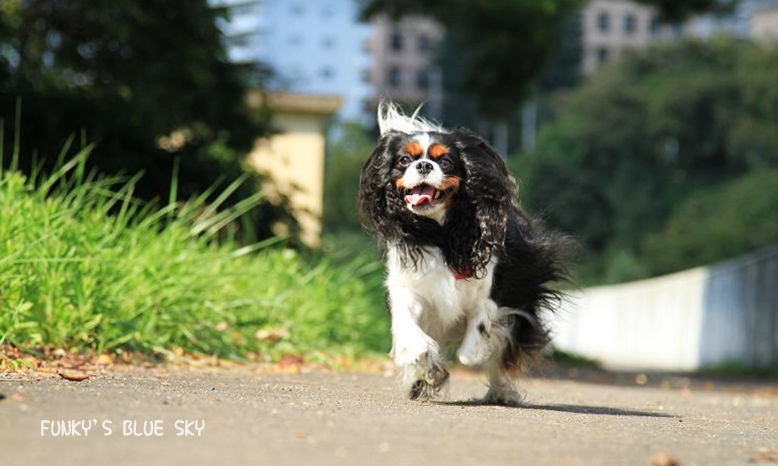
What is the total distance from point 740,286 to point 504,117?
27.8ft

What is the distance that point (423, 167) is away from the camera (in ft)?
23.6

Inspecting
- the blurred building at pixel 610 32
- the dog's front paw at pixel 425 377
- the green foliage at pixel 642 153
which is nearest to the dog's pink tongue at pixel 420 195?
the dog's front paw at pixel 425 377

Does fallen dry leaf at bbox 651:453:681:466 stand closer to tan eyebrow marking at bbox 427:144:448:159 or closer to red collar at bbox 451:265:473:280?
red collar at bbox 451:265:473:280

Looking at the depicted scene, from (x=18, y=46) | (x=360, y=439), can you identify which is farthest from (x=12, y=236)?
(x=18, y=46)

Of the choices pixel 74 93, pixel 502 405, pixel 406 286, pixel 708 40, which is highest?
pixel 708 40

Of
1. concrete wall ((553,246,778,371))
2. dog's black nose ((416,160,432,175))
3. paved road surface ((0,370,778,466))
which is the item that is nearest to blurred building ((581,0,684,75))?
concrete wall ((553,246,778,371))

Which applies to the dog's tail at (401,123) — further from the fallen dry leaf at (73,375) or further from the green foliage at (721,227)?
the green foliage at (721,227)

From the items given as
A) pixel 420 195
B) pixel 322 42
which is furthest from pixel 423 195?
pixel 322 42

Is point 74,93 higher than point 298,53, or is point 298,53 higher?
point 298,53

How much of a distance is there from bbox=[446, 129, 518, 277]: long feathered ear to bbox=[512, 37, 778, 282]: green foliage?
195 ft

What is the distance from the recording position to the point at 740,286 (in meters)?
26.4

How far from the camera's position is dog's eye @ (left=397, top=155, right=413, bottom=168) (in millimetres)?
7336

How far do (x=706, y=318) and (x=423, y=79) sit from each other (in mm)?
99046

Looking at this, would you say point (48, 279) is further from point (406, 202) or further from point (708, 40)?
point (708, 40)
